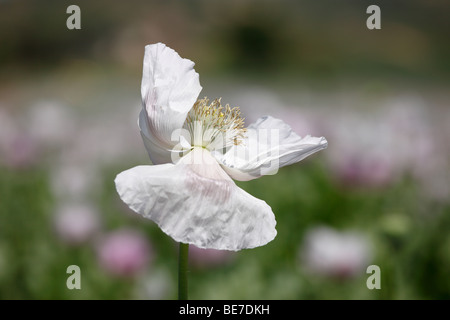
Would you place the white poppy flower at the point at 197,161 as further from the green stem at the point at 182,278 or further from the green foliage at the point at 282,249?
the green foliage at the point at 282,249

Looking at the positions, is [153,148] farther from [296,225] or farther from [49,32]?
[49,32]

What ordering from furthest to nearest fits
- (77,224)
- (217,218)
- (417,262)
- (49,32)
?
(49,32)
(77,224)
(417,262)
(217,218)

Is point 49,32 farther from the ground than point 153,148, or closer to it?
farther from the ground

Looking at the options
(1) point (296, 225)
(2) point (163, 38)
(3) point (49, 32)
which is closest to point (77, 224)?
(1) point (296, 225)

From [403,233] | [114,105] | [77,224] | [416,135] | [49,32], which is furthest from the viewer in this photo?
[49,32]

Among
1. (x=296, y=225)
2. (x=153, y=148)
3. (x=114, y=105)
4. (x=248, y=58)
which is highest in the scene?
(x=248, y=58)

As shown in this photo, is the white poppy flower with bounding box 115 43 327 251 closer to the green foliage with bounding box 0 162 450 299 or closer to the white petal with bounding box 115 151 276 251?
the white petal with bounding box 115 151 276 251

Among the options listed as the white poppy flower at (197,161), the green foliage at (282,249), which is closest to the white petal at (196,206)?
the white poppy flower at (197,161)
